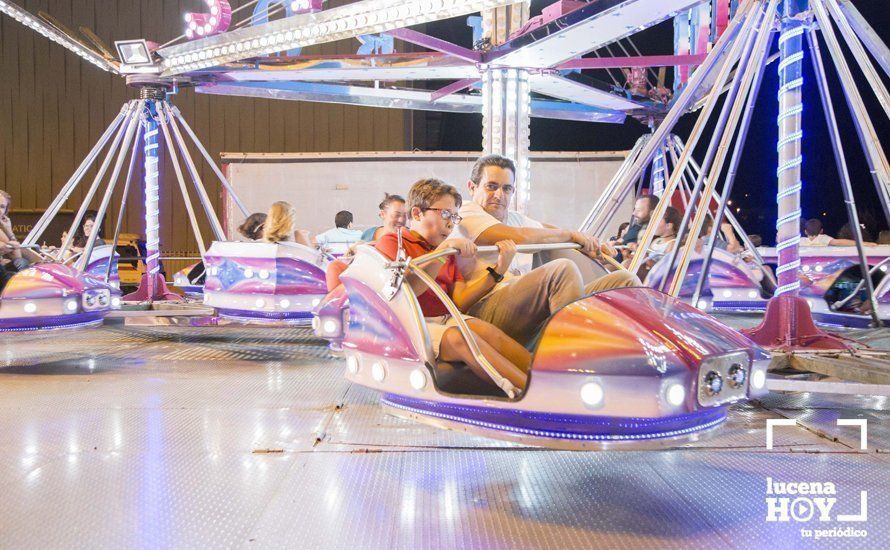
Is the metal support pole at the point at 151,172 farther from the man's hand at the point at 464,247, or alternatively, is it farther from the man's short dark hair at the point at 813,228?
the man's short dark hair at the point at 813,228

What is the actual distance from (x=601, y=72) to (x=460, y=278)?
9528 mm

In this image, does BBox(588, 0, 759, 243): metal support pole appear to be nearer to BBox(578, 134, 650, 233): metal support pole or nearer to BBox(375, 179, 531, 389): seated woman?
BBox(578, 134, 650, 233): metal support pole

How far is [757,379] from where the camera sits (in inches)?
91.7

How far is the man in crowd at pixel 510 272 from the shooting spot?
2535 millimetres

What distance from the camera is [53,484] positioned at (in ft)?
8.21

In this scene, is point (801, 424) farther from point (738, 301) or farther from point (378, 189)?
point (378, 189)

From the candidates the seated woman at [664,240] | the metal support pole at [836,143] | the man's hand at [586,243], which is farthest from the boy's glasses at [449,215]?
the seated woman at [664,240]

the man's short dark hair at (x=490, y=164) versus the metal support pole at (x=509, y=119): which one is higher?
the metal support pole at (x=509, y=119)

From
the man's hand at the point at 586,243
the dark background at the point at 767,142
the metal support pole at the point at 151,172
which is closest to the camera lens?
the man's hand at the point at 586,243

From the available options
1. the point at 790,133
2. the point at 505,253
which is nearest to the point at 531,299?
the point at 505,253

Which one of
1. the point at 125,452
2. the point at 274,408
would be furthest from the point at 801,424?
the point at 125,452

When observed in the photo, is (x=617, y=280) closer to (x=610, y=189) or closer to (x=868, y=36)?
(x=868, y=36)

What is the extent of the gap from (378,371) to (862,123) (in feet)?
10.2

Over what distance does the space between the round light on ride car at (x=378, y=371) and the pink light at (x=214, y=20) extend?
4169 millimetres
